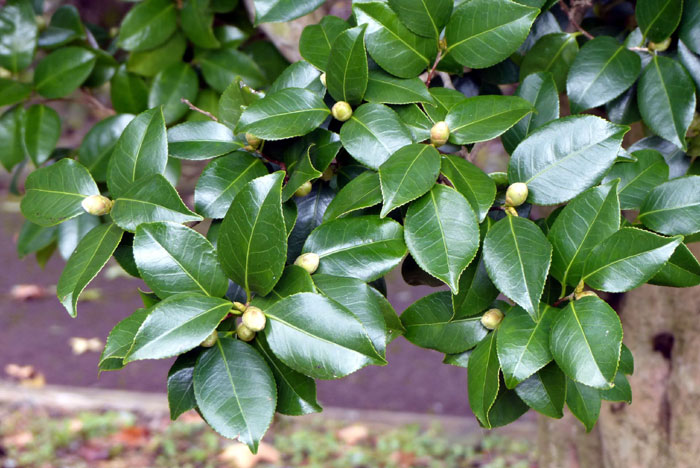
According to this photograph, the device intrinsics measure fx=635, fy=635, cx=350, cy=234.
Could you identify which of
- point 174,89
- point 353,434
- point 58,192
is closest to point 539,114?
point 58,192

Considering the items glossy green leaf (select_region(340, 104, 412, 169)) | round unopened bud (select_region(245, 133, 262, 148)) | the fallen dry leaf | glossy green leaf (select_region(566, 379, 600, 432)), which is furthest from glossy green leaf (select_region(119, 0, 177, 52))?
the fallen dry leaf

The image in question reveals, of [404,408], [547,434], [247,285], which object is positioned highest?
[247,285]

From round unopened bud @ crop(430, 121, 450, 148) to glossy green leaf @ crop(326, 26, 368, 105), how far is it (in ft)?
0.35

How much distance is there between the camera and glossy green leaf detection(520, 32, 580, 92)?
101 cm

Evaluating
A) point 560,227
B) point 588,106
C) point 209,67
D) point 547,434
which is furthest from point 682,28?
point 547,434

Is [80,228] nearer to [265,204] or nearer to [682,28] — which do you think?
[265,204]

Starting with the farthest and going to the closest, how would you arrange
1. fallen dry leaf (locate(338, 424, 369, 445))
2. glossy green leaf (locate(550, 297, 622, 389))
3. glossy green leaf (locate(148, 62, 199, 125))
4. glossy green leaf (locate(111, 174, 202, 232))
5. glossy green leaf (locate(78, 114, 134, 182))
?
fallen dry leaf (locate(338, 424, 369, 445))
glossy green leaf (locate(148, 62, 199, 125))
glossy green leaf (locate(78, 114, 134, 182))
glossy green leaf (locate(111, 174, 202, 232))
glossy green leaf (locate(550, 297, 622, 389))

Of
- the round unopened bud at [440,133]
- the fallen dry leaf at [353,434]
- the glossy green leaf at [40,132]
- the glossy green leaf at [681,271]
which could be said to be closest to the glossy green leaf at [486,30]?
the round unopened bud at [440,133]

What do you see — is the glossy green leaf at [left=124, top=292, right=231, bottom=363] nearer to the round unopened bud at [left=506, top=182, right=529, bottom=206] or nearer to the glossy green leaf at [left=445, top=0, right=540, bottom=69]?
the round unopened bud at [left=506, top=182, right=529, bottom=206]

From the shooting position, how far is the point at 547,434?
1.83m

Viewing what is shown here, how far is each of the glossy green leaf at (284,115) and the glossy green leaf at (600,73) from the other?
401 mm

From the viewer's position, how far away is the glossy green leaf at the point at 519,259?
26.7 inches

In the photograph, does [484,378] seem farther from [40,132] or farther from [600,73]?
[40,132]

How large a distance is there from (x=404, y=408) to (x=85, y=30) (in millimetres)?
2513
